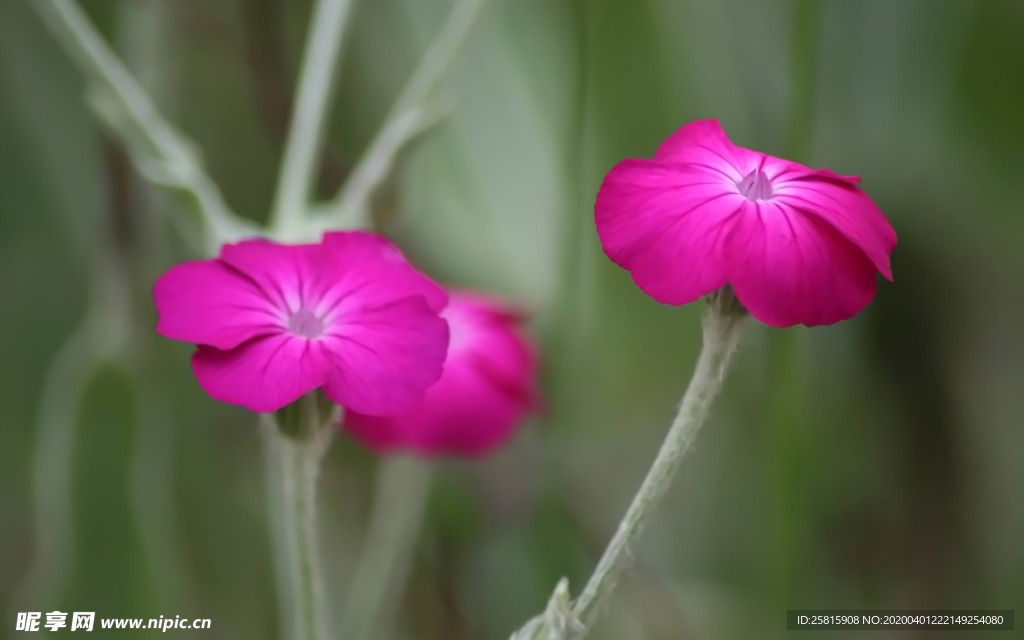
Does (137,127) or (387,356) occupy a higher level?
(137,127)

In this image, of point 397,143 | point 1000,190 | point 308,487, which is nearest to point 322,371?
point 308,487

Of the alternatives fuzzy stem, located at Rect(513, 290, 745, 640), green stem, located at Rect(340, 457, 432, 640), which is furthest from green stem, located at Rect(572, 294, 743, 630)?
green stem, located at Rect(340, 457, 432, 640)

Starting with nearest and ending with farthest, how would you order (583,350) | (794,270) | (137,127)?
(794,270)
(137,127)
(583,350)

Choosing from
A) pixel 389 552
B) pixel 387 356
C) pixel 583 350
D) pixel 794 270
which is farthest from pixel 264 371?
pixel 583 350

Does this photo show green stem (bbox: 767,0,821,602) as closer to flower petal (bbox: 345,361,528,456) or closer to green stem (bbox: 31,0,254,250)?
flower petal (bbox: 345,361,528,456)

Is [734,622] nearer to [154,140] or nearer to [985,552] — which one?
[985,552]

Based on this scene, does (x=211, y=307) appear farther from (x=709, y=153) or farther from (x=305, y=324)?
(x=709, y=153)
